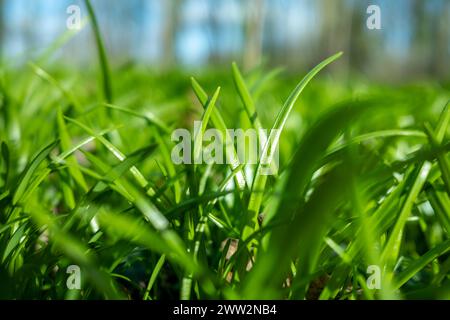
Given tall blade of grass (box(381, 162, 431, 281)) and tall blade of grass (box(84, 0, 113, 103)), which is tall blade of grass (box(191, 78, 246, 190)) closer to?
tall blade of grass (box(381, 162, 431, 281))

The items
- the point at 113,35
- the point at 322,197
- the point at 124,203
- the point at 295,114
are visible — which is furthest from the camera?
the point at 113,35

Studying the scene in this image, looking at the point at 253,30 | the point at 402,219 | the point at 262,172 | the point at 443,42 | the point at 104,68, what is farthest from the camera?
the point at 443,42

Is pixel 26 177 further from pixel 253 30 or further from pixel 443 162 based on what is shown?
pixel 253 30

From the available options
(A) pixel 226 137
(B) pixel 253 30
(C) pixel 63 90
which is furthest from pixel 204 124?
(B) pixel 253 30

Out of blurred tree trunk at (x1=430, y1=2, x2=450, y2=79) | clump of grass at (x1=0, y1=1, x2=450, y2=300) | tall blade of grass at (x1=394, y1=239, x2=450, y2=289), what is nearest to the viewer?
clump of grass at (x1=0, y1=1, x2=450, y2=300)

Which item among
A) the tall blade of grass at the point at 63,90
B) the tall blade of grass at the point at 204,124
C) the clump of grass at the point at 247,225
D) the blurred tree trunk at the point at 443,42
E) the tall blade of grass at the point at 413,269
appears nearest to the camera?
the clump of grass at the point at 247,225

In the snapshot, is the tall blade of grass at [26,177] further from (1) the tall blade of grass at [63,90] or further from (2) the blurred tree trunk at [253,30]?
(2) the blurred tree trunk at [253,30]

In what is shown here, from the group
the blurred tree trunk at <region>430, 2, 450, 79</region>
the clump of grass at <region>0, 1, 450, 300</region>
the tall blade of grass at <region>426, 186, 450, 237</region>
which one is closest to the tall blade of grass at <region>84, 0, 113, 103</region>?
the clump of grass at <region>0, 1, 450, 300</region>

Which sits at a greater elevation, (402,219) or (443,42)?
(443,42)

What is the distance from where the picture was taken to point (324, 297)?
0.55 metres

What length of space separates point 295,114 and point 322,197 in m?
1.65

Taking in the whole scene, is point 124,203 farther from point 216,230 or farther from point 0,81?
point 0,81

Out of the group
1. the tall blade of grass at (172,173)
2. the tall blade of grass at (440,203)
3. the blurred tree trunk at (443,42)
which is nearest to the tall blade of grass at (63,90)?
the tall blade of grass at (172,173)
